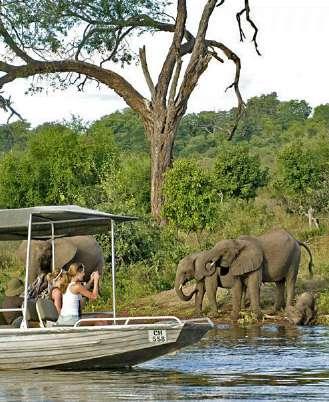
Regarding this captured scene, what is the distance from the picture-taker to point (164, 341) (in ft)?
48.6

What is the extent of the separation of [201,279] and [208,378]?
9214mm

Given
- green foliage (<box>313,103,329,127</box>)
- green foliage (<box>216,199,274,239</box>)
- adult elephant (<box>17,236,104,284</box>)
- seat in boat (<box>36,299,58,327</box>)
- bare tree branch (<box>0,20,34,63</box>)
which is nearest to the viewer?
seat in boat (<box>36,299,58,327</box>)

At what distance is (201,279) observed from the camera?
23.8 metres

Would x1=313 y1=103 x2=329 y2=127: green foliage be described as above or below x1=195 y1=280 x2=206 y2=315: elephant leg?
above

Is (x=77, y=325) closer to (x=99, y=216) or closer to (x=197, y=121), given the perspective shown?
(x=99, y=216)

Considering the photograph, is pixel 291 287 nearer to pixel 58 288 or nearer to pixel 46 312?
pixel 58 288

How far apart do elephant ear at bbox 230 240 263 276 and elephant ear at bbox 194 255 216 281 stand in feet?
1.22

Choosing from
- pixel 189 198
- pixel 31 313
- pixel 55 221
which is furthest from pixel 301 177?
pixel 31 313

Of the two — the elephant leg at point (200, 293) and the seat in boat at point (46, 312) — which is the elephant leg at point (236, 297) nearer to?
the elephant leg at point (200, 293)

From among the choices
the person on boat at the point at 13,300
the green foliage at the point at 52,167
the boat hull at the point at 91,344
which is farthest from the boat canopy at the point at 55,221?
the green foliage at the point at 52,167

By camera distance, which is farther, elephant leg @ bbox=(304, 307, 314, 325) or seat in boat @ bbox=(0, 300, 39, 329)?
elephant leg @ bbox=(304, 307, 314, 325)

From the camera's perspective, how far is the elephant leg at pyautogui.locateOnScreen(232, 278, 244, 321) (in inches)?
911

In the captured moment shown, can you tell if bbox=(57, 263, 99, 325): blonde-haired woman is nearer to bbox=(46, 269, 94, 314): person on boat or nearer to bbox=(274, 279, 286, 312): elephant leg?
bbox=(46, 269, 94, 314): person on boat

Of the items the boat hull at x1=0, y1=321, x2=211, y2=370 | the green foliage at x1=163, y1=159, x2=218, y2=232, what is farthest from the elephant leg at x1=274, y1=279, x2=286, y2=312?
the boat hull at x1=0, y1=321, x2=211, y2=370
